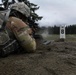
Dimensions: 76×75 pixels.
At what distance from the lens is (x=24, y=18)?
28.0 ft

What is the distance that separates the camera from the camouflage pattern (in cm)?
743

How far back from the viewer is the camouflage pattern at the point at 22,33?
7426 mm

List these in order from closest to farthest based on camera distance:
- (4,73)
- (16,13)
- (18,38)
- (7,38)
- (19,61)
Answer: (4,73) → (19,61) → (7,38) → (18,38) → (16,13)

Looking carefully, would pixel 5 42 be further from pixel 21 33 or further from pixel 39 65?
pixel 39 65

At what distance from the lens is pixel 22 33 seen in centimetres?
747

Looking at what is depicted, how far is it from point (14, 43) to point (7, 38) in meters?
0.32

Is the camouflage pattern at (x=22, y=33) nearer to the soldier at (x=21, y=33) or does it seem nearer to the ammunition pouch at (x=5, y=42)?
the soldier at (x=21, y=33)

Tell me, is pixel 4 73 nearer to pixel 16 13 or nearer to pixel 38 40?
pixel 16 13

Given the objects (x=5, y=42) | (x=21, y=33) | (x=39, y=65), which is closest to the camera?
(x=39, y=65)

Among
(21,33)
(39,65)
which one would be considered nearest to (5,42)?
(21,33)

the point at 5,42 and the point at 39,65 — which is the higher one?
the point at 5,42

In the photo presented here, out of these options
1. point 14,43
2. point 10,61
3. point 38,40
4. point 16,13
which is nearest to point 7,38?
point 14,43

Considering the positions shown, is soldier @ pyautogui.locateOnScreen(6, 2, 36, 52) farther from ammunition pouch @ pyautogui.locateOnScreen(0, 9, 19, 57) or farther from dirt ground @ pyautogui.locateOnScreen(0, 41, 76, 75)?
dirt ground @ pyautogui.locateOnScreen(0, 41, 76, 75)

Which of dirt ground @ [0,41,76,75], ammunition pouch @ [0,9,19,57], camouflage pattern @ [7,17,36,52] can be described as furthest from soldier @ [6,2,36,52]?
dirt ground @ [0,41,76,75]
